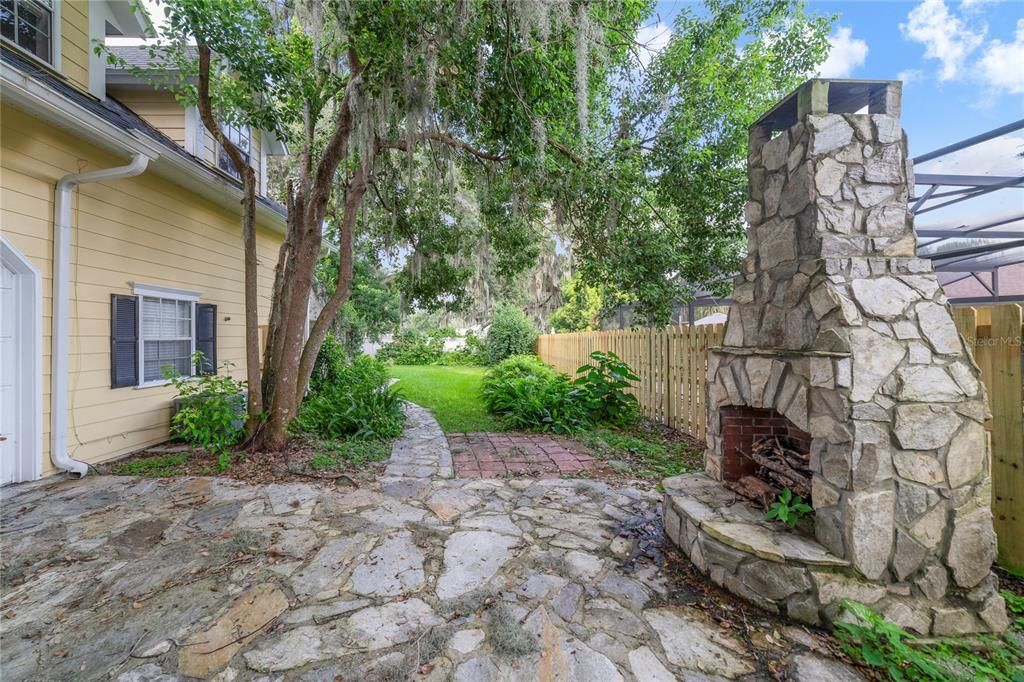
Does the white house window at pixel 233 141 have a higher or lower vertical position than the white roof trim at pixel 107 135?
higher

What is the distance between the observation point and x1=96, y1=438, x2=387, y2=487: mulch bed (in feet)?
12.1

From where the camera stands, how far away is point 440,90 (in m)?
3.95

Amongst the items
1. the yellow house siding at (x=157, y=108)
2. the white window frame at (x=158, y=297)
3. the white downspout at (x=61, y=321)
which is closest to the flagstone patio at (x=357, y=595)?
the white downspout at (x=61, y=321)

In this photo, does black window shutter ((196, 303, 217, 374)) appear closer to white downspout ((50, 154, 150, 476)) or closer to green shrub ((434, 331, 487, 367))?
white downspout ((50, 154, 150, 476))

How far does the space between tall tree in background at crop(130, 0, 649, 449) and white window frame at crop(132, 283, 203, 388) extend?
4.08 ft

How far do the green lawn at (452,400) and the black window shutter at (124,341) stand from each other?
11.5ft

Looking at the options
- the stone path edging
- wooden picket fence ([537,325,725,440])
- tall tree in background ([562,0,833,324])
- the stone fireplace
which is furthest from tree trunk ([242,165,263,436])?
wooden picket fence ([537,325,725,440])

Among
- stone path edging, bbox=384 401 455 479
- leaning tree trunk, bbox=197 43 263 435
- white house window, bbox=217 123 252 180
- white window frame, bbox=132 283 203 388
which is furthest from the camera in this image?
white house window, bbox=217 123 252 180

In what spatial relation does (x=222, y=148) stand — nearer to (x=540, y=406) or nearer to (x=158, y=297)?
(x=158, y=297)

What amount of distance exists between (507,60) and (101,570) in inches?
174

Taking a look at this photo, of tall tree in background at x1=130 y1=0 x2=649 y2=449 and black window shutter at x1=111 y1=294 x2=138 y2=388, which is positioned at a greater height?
tall tree in background at x1=130 y1=0 x2=649 y2=449

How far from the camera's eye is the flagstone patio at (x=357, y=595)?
1.68 m

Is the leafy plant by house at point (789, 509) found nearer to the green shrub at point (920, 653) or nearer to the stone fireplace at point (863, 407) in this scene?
the stone fireplace at point (863, 407)

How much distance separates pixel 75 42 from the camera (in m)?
4.19
